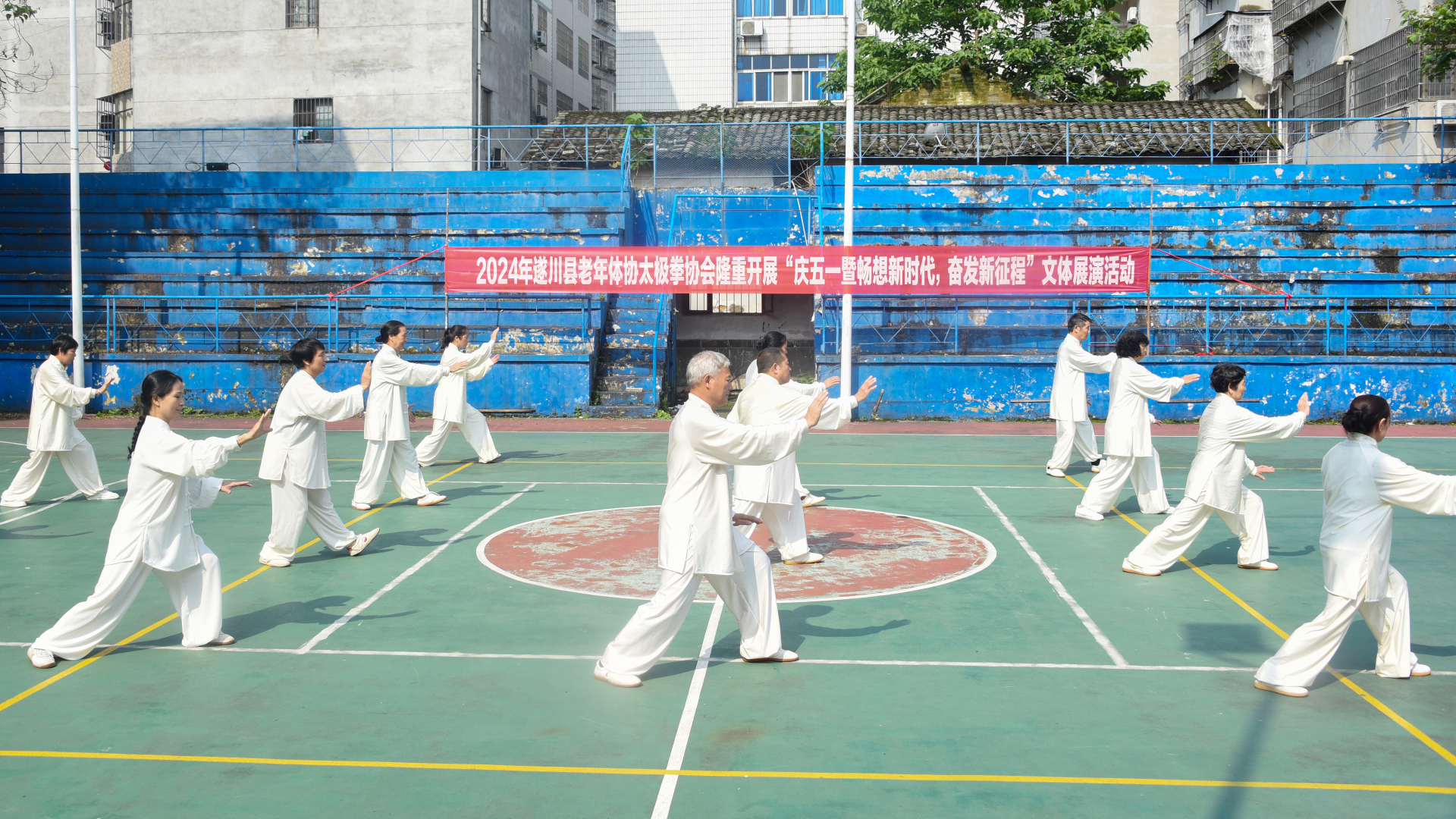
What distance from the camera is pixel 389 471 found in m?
12.1

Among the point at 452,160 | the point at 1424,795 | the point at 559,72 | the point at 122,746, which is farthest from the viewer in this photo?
the point at 559,72

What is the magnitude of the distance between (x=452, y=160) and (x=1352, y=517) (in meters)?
23.6

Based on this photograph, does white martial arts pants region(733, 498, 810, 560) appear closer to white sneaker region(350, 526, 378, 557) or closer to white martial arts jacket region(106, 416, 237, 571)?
white sneaker region(350, 526, 378, 557)

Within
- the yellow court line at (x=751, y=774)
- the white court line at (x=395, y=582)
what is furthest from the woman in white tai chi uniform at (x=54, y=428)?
the yellow court line at (x=751, y=774)

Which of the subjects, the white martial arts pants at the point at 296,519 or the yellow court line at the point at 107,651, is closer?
the yellow court line at the point at 107,651

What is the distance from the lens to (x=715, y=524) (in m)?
6.39

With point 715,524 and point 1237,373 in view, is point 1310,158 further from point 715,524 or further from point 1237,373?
point 715,524

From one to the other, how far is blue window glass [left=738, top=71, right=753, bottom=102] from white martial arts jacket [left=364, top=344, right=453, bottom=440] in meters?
26.4

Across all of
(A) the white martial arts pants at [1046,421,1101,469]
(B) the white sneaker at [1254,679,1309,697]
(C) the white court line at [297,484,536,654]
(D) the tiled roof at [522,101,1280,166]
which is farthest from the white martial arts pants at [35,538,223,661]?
(D) the tiled roof at [522,101,1280,166]

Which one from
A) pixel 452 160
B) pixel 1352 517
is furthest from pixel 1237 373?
pixel 452 160

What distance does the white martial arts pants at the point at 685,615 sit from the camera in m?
6.33

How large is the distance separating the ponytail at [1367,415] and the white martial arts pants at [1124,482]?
4683 millimetres

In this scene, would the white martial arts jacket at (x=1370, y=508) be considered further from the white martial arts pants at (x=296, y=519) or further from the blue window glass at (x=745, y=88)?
the blue window glass at (x=745, y=88)

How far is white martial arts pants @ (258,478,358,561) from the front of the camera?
29.9ft
